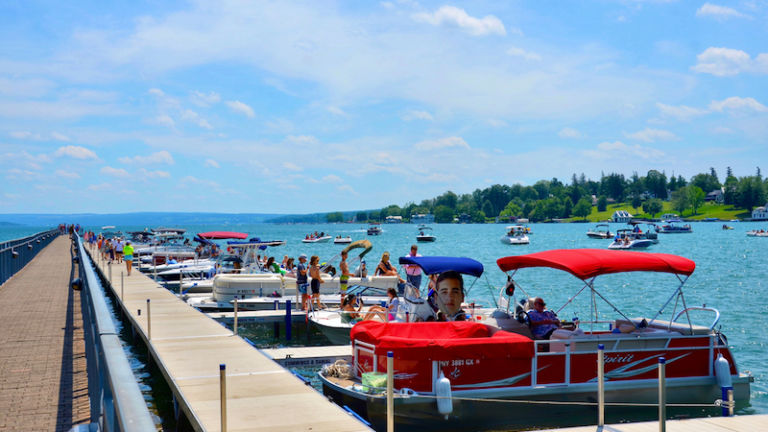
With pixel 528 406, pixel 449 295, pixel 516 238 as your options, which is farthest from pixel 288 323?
pixel 516 238

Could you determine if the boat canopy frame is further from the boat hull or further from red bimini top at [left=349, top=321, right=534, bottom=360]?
red bimini top at [left=349, top=321, right=534, bottom=360]

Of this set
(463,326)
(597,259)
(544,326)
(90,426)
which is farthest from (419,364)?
(90,426)

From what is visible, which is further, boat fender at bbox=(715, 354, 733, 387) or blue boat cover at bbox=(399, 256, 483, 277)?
blue boat cover at bbox=(399, 256, 483, 277)

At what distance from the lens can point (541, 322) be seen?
1352cm

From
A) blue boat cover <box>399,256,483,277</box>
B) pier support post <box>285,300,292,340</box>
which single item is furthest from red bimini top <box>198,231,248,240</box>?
blue boat cover <box>399,256,483,277</box>

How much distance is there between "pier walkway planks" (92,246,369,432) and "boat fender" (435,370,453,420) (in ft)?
7.54

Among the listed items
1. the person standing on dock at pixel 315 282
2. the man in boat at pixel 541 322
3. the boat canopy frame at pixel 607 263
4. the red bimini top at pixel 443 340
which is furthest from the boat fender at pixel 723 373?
the person standing on dock at pixel 315 282

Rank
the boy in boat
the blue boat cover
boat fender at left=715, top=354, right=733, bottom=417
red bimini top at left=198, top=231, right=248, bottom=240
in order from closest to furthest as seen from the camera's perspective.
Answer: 1. boat fender at left=715, top=354, right=733, bottom=417
2. the boy in boat
3. the blue boat cover
4. red bimini top at left=198, top=231, right=248, bottom=240

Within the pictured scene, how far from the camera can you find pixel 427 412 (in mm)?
11672

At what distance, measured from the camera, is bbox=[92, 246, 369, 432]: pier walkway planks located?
29.3 ft

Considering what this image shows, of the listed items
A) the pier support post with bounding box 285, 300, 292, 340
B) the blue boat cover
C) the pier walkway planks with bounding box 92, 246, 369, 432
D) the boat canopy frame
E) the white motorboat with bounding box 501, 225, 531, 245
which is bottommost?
the white motorboat with bounding box 501, 225, 531, 245

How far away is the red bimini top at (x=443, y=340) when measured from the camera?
11.6 meters

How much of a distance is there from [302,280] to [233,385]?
1196 cm

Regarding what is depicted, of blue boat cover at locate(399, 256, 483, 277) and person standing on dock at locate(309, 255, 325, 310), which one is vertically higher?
blue boat cover at locate(399, 256, 483, 277)
